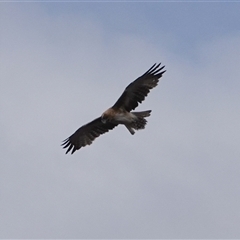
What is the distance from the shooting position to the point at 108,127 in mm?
20625

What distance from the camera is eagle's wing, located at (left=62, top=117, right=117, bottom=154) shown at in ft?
67.7

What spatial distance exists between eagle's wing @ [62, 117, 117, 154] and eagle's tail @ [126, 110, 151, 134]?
3.05ft

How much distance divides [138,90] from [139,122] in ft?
2.55

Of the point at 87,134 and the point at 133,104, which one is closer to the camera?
the point at 133,104

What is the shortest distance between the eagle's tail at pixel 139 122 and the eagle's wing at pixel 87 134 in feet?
3.05

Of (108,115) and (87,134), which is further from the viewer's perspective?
(87,134)

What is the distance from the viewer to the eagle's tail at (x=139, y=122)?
19.4m

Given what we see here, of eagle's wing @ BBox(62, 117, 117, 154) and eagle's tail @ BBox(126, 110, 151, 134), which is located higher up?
eagle's wing @ BBox(62, 117, 117, 154)

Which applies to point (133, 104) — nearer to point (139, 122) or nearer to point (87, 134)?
point (139, 122)

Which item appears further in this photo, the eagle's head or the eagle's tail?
the eagle's head

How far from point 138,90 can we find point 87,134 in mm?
2391

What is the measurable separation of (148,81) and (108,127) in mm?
1944

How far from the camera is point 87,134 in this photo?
69.1 feet

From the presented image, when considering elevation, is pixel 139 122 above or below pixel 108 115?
below
